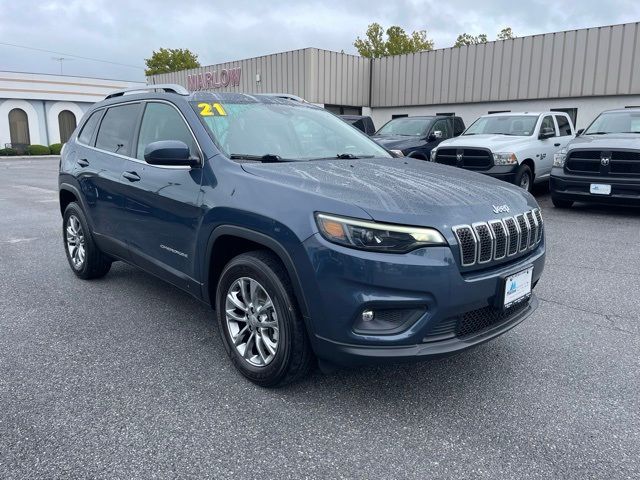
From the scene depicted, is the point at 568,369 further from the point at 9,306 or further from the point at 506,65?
the point at 506,65

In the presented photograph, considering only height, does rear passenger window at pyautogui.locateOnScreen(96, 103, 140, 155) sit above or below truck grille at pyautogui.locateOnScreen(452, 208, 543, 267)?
above

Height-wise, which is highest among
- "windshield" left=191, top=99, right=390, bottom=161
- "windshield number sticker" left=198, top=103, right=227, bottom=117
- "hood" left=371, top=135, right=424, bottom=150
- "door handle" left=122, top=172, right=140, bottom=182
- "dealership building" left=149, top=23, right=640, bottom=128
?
"dealership building" left=149, top=23, right=640, bottom=128

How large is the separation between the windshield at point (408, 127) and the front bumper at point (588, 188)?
12.6 feet

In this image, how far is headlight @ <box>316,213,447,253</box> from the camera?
100 inches

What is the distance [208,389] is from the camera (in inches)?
121

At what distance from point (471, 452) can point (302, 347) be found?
3.20 ft

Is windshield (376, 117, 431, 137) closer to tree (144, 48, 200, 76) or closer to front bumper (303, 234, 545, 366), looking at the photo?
front bumper (303, 234, 545, 366)

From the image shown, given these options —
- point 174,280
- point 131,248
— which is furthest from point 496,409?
point 131,248

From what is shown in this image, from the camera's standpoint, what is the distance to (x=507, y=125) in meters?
10.9

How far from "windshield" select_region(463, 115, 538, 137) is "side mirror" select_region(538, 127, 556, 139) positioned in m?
0.19

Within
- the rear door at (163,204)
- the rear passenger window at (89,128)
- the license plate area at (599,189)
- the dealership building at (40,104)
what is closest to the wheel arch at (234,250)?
the rear door at (163,204)

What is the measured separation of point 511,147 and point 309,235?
804 centimetres

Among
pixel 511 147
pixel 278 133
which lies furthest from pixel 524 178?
pixel 278 133

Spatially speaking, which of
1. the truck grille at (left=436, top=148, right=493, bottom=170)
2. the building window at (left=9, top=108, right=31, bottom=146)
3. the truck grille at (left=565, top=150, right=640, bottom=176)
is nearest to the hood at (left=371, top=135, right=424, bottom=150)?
the truck grille at (left=436, top=148, right=493, bottom=170)
